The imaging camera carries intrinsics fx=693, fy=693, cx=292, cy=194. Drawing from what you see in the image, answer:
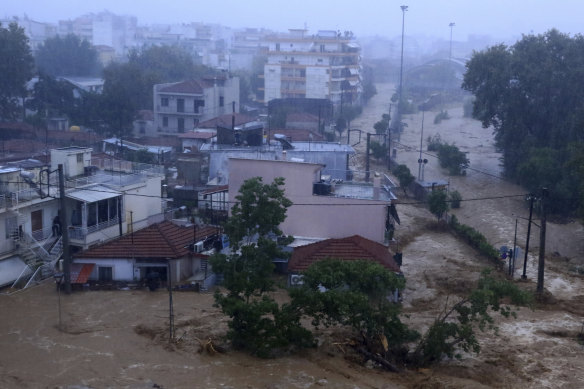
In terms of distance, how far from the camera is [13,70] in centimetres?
3931

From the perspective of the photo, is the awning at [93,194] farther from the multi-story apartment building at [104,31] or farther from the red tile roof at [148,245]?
the multi-story apartment building at [104,31]

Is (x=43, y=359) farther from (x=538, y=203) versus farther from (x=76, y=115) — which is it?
(x=76, y=115)

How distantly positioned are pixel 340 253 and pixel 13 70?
29.6 m

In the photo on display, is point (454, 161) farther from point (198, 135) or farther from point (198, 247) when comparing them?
point (198, 247)

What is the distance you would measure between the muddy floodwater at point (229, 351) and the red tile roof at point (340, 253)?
1239 mm

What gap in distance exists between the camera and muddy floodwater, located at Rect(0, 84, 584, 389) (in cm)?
1229

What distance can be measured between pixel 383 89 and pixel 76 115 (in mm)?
53226

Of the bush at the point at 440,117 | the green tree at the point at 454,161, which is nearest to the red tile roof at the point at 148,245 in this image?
the green tree at the point at 454,161

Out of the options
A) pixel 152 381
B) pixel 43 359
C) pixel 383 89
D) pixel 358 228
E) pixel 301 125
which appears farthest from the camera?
pixel 383 89

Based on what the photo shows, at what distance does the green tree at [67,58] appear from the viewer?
64188 mm

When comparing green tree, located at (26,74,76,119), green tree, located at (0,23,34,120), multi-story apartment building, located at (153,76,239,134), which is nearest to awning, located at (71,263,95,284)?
multi-story apartment building, located at (153,76,239,134)

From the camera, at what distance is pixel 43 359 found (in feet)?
42.7

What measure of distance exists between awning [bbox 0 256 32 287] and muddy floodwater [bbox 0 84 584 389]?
2.29ft

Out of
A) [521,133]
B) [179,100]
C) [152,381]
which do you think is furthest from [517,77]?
[152,381]
